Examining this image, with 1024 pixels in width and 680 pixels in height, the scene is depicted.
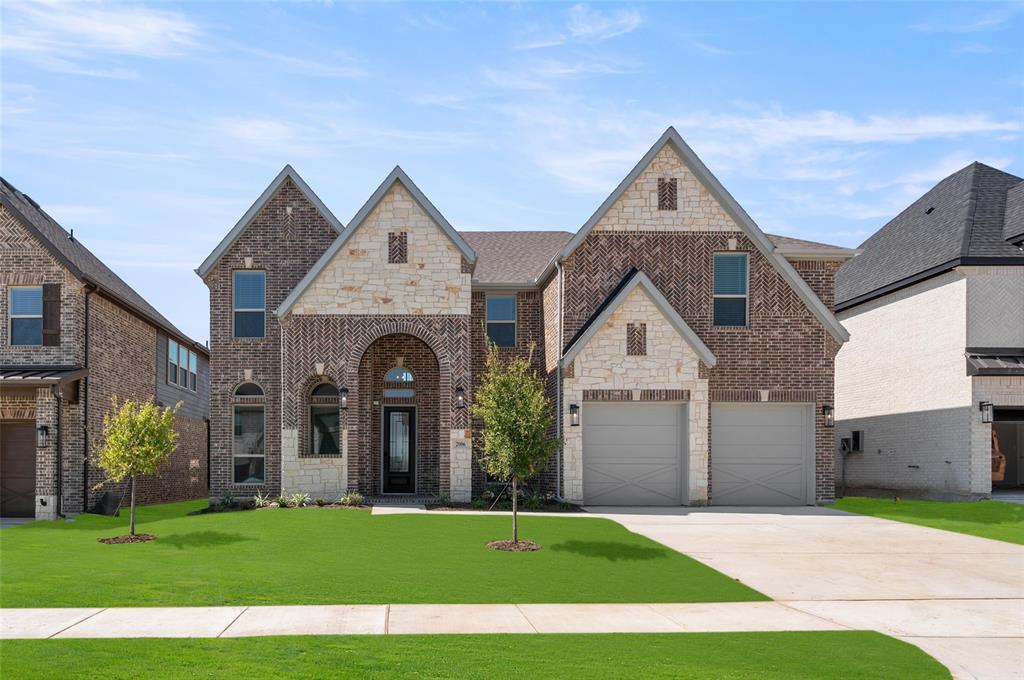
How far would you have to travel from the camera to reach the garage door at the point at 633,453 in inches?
932

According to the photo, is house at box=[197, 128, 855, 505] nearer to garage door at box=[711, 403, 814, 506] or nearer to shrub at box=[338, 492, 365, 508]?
garage door at box=[711, 403, 814, 506]

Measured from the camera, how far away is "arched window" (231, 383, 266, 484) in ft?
83.9

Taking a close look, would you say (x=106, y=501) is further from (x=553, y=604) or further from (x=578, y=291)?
(x=553, y=604)

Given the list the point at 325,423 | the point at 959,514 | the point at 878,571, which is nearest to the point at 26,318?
the point at 325,423

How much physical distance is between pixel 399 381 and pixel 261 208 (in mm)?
6366

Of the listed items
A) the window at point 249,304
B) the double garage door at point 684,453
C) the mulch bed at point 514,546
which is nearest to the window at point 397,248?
the window at point 249,304

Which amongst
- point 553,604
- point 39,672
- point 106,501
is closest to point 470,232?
point 106,501

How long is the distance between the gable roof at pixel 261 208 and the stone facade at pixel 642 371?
849 centimetres

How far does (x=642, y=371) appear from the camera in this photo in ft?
76.3

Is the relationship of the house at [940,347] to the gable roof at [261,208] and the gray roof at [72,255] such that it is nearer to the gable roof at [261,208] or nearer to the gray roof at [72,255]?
the gable roof at [261,208]

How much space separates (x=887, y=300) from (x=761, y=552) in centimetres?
1666

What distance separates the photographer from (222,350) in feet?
84.4

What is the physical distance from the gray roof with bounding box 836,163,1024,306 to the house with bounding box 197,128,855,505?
13.7 ft

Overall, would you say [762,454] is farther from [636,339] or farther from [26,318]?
[26,318]
